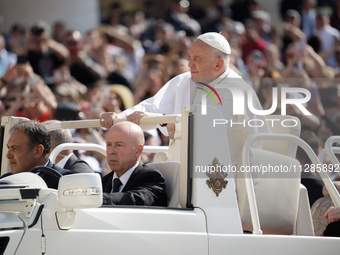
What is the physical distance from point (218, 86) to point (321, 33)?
8639 mm

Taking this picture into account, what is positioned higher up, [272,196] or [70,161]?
[70,161]

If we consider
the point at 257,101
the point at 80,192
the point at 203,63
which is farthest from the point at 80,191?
the point at 203,63

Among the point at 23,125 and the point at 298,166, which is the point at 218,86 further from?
the point at 23,125

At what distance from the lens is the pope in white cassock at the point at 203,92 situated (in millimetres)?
6234

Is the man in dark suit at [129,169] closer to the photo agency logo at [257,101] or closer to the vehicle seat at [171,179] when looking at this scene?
the vehicle seat at [171,179]

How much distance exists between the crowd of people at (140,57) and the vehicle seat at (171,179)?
152 cm

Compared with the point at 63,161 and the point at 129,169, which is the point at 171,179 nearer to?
the point at 129,169

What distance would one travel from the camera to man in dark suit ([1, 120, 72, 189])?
5.79 metres

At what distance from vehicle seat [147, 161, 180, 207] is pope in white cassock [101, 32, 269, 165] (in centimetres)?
41

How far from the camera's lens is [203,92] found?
673 centimetres

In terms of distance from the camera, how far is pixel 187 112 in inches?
213

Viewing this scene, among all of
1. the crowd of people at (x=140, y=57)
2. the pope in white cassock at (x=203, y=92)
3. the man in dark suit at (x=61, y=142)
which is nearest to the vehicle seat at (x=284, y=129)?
the pope in white cassock at (x=203, y=92)

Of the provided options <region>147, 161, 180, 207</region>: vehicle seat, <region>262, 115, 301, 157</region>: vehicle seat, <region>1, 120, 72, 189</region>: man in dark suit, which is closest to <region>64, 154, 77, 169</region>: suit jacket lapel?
<region>1, 120, 72, 189</region>: man in dark suit

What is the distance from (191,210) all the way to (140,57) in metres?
10.4
